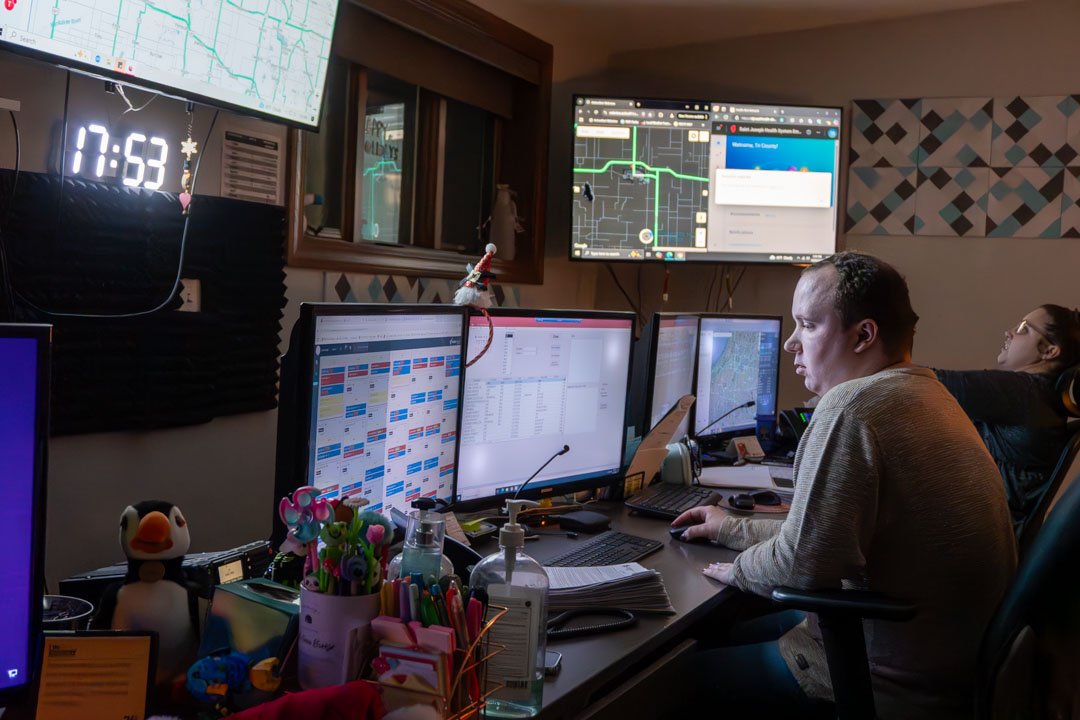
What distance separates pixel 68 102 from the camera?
2.09 metres

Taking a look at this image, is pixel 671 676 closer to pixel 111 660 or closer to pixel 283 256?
pixel 111 660

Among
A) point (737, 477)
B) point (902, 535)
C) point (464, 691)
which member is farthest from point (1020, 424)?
point (464, 691)

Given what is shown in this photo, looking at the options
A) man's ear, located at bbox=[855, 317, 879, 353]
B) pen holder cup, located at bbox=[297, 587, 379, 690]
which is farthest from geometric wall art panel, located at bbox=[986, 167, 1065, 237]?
pen holder cup, located at bbox=[297, 587, 379, 690]

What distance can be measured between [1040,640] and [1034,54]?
3379mm

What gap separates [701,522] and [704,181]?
2284 millimetres

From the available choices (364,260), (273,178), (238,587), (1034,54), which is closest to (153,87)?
(273,178)

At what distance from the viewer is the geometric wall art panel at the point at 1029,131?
3934 mm

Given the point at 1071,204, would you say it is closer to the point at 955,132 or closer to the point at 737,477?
the point at 955,132

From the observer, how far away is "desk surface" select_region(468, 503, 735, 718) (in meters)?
1.25

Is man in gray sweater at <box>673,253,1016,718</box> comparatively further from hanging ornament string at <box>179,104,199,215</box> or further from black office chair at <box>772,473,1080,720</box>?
hanging ornament string at <box>179,104,199,215</box>

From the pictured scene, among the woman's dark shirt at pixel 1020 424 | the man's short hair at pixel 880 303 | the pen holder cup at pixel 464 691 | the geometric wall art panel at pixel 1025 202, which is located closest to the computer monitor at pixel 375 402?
the pen holder cup at pixel 464 691

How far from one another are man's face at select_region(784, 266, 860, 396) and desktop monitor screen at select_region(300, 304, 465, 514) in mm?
691

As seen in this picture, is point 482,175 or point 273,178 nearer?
point 273,178

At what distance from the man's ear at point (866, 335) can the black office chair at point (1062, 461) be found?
0.57 metres
